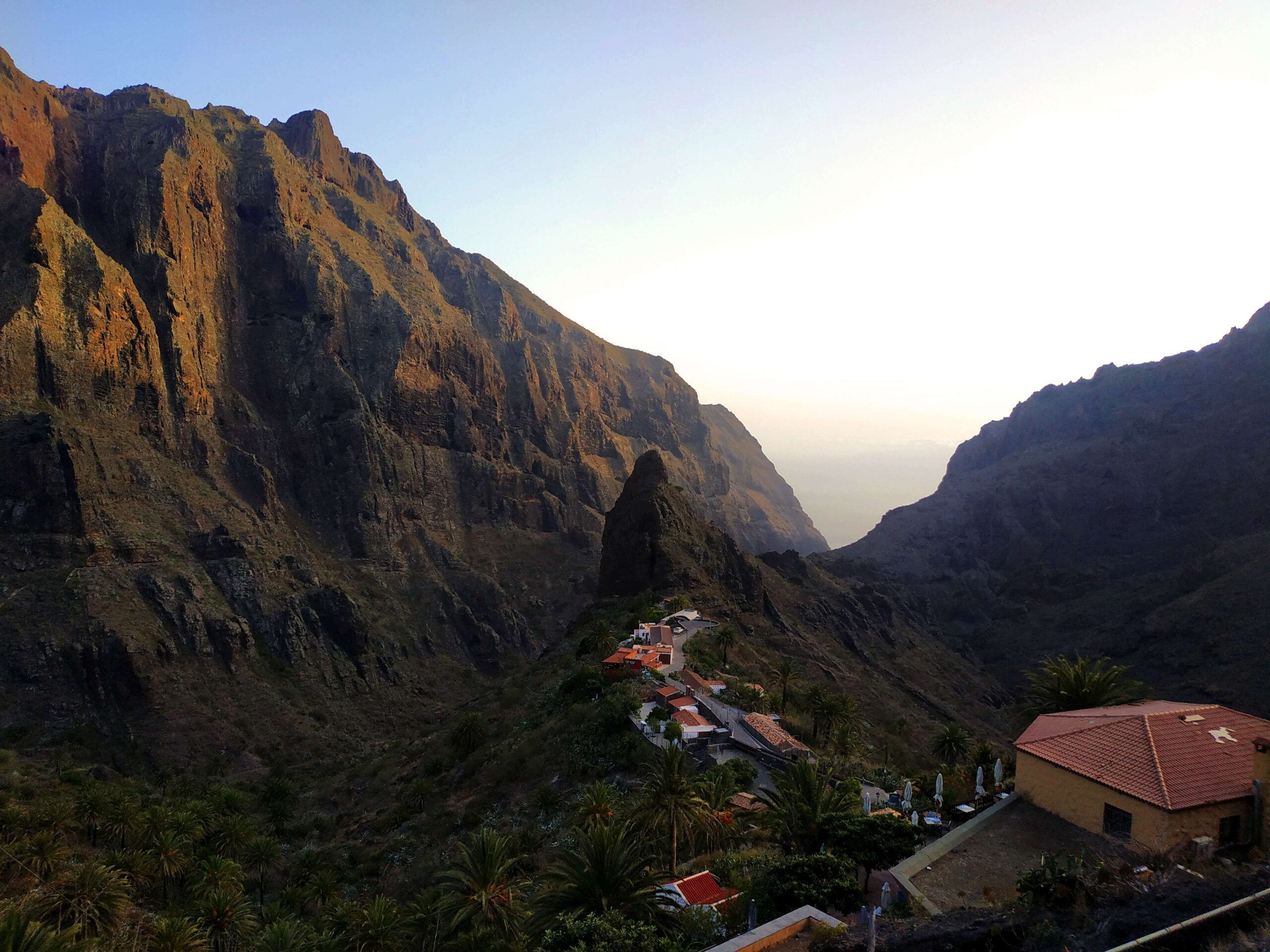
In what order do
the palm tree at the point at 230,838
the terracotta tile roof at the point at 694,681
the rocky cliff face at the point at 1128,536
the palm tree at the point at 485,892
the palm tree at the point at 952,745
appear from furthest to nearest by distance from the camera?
the rocky cliff face at the point at 1128,536
the terracotta tile roof at the point at 694,681
the palm tree at the point at 952,745
the palm tree at the point at 230,838
the palm tree at the point at 485,892

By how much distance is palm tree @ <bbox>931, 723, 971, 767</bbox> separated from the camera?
1612 inches

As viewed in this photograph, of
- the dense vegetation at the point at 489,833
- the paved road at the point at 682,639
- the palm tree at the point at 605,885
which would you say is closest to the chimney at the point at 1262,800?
the dense vegetation at the point at 489,833

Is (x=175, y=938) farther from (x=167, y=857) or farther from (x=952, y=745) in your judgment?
(x=952, y=745)

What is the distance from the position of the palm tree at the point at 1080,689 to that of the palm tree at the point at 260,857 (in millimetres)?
37722

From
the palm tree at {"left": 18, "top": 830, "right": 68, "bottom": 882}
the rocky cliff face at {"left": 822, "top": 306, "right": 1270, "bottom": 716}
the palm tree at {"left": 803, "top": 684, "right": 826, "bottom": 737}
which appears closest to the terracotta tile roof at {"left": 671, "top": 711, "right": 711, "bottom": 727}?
the palm tree at {"left": 803, "top": 684, "right": 826, "bottom": 737}

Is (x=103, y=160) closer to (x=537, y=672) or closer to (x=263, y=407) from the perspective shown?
(x=263, y=407)

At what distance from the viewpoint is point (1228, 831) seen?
17750 millimetres

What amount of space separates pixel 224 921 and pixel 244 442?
271 ft

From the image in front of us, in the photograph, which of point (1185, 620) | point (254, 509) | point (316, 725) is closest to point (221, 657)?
point (316, 725)

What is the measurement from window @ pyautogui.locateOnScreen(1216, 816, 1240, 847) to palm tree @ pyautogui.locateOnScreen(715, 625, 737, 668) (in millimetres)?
40533

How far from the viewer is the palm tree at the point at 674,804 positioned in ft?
76.5

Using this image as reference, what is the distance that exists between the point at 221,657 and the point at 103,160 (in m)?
74.3

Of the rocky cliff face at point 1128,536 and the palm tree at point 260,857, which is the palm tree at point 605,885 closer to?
the palm tree at point 260,857

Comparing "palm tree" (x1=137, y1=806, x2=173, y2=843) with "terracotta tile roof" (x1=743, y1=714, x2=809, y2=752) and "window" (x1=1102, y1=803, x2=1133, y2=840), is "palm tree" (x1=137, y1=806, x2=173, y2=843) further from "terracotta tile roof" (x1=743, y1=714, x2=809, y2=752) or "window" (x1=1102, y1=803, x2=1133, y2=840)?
"window" (x1=1102, y1=803, x2=1133, y2=840)
